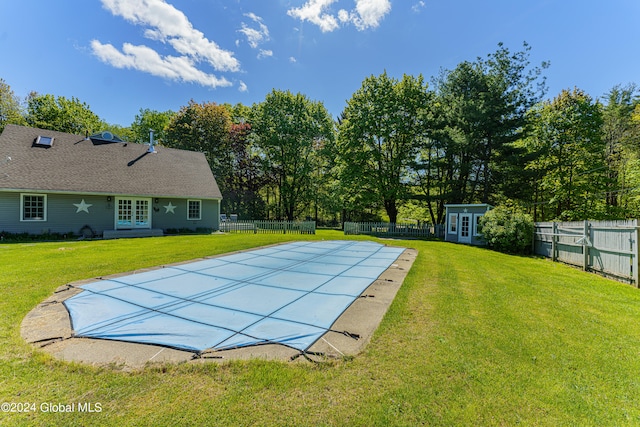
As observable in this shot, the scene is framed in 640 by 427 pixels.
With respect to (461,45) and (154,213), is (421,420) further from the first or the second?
(461,45)

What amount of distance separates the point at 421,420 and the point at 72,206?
18.2 m

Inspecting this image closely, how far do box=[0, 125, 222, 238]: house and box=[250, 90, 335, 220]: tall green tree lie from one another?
11.6 meters

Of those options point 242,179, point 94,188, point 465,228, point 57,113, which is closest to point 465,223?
point 465,228

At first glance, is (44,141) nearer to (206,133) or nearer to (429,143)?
(206,133)

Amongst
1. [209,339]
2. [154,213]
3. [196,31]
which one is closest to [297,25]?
[196,31]

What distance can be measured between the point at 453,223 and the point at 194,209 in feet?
57.4

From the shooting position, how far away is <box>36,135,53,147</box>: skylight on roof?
Result: 14415 millimetres

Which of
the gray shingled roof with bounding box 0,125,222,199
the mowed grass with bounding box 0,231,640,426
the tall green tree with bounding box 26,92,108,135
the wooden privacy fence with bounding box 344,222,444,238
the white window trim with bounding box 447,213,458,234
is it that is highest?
the tall green tree with bounding box 26,92,108,135

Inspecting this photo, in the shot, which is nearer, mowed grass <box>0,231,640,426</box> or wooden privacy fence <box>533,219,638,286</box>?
mowed grass <box>0,231,640,426</box>

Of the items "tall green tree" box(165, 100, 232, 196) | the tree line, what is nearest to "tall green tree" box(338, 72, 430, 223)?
the tree line

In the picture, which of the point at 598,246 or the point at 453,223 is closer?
the point at 598,246

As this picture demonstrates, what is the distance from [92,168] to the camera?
15.0m

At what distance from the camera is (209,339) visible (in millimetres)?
3266

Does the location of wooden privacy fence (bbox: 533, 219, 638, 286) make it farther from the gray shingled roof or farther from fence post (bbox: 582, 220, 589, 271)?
the gray shingled roof
